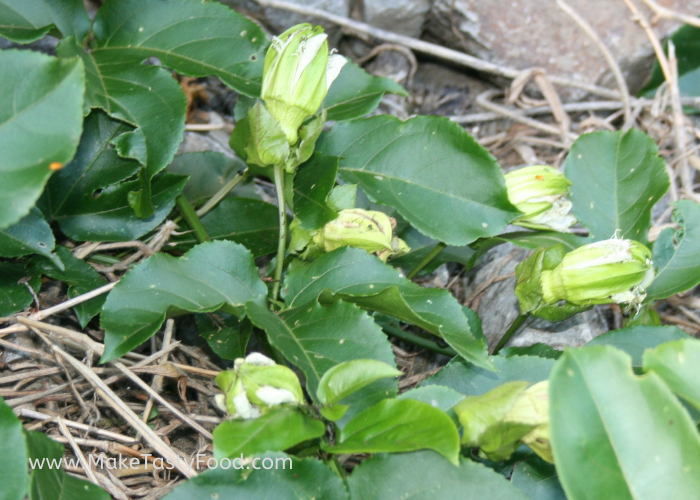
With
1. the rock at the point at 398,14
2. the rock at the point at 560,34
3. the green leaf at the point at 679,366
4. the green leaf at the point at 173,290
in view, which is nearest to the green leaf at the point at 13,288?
the green leaf at the point at 173,290

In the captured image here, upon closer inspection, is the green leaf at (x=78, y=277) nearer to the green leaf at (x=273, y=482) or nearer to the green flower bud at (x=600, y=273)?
the green leaf at (x=273, y=482)

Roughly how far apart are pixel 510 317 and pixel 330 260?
46cm

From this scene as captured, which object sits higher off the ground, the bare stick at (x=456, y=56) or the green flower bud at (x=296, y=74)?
the green flower bud at (x=296, y=74)

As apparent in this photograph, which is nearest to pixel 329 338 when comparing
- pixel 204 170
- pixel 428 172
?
pixel 428 172

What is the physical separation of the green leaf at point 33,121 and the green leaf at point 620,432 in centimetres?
55

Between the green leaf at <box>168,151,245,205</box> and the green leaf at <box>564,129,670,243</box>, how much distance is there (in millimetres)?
666

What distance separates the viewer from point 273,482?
66 centimetres

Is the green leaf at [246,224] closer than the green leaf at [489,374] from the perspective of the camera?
No

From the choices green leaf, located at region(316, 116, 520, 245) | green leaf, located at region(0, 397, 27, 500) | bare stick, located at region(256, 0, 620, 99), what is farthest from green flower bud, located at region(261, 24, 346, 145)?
bare stick, located at region(256, 0, 620, 99)

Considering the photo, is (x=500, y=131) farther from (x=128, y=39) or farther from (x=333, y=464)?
(x=333, y=464)

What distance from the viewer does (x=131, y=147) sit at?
916mm

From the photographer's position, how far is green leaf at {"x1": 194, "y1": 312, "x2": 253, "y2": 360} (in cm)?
92

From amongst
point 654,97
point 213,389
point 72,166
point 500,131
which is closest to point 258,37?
point 72,166

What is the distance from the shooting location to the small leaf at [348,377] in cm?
65
